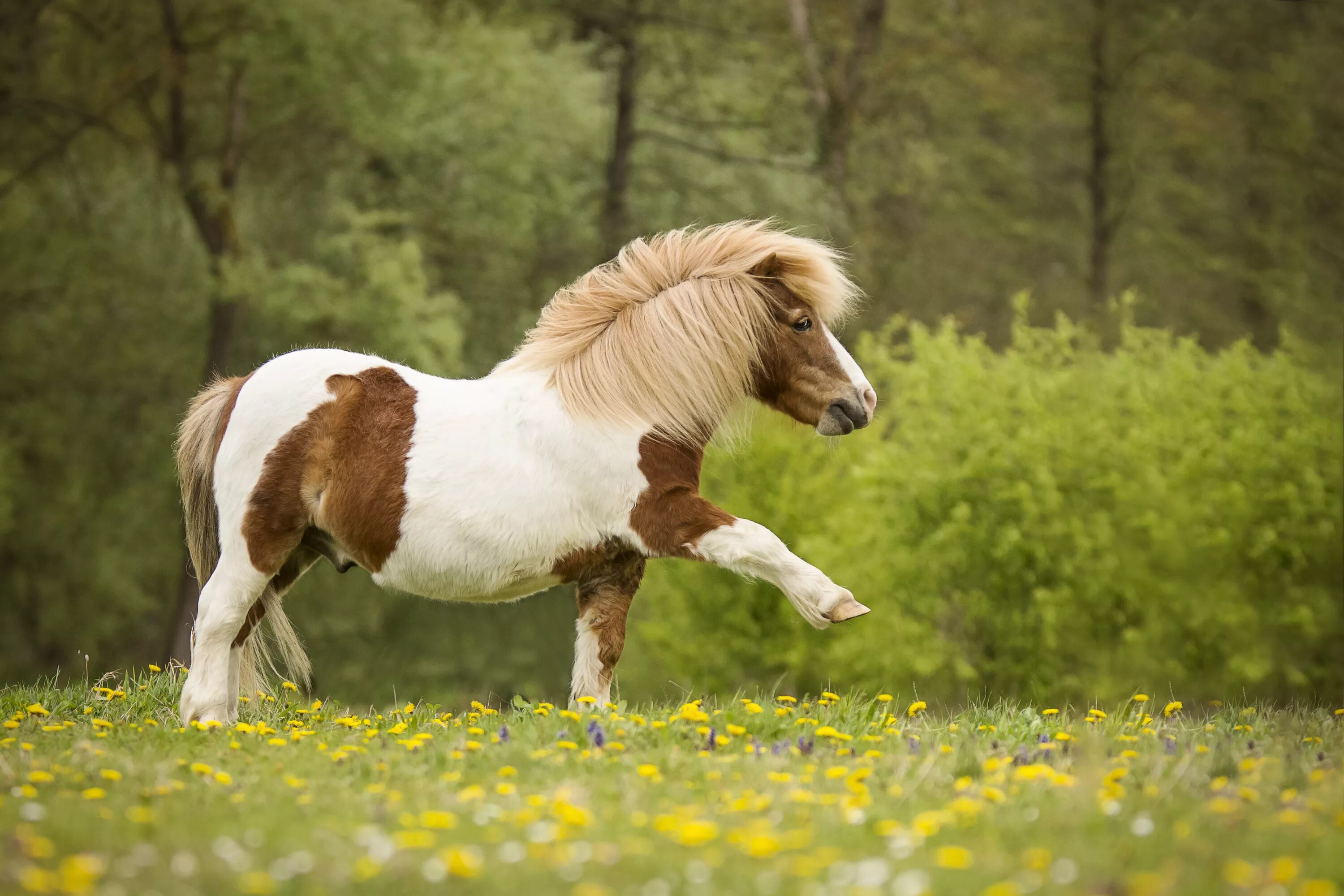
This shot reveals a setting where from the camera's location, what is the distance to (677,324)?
19.3 ft

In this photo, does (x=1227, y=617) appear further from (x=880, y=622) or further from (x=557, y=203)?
(x=557, y=203)

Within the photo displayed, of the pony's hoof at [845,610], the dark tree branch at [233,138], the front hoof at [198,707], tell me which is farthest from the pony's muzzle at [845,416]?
the dark tree branch at [233,138]

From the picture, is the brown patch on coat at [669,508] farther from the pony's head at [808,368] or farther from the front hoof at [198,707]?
the front hoof at [198,707]

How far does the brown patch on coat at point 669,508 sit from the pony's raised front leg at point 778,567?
2.5 inches

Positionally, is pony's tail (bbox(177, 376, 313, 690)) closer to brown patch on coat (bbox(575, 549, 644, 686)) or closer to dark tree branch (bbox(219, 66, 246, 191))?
brown patch on coat (bbox(575, 549, 644, 686))

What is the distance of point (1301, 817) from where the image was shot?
3605 millimetres

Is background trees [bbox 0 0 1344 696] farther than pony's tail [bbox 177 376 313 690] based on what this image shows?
Yes

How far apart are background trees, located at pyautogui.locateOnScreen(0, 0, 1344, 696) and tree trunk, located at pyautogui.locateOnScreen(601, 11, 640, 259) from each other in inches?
2.2

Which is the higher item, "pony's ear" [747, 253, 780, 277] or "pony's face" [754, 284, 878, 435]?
"pony's ear" [747, 253, 780, 277]

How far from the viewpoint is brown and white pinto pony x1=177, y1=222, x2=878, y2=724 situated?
18.6 feet

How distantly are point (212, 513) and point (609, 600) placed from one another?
222 cm

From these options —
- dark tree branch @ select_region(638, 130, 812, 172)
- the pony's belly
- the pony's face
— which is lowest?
the pony's belly

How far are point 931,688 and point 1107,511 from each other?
3.73 meters

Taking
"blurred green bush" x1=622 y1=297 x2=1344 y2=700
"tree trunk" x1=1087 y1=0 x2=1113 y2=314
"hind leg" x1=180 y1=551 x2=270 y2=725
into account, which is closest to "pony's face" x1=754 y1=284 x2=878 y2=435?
"hind leg" x1=180 y1=551 x2=270 y2=725
